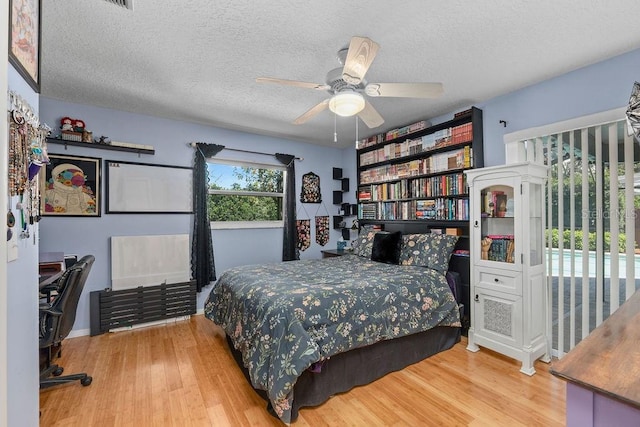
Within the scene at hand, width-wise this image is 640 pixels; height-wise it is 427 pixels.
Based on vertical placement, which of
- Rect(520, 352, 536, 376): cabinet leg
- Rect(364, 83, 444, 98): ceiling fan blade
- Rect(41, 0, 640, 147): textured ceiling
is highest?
Rect(41, 0, 640, 147): textured ceiling

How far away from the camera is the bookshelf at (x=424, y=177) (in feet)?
10.4

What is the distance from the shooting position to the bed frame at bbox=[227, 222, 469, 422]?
1.96 metres

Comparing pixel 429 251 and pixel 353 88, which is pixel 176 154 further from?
pixel 429 251

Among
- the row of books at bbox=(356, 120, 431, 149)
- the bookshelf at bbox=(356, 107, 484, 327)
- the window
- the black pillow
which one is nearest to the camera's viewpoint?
the bookshelf at bbox=(356, 107, 484, 327)

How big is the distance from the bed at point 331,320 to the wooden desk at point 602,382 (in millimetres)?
1305

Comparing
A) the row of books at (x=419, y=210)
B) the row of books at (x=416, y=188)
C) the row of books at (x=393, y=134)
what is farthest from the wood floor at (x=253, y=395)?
the row of books at (x=393, y=134)

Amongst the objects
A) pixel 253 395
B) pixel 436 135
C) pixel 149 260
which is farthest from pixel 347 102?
pixel 149 260

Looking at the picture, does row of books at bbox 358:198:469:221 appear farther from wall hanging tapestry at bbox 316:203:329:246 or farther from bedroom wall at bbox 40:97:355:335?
bedroom wall at bbox 40:97:355:335

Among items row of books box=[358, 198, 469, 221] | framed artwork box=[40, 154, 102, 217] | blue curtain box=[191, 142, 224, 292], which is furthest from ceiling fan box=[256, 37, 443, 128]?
framed artwork box=[40, 154, 102, 217]

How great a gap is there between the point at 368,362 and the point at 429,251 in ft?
4.58

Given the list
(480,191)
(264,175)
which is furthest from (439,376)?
(264,175)

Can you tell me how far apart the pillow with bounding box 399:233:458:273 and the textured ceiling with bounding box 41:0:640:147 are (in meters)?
1.50

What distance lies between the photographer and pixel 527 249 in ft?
8.11

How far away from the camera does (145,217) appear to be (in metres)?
3.50
